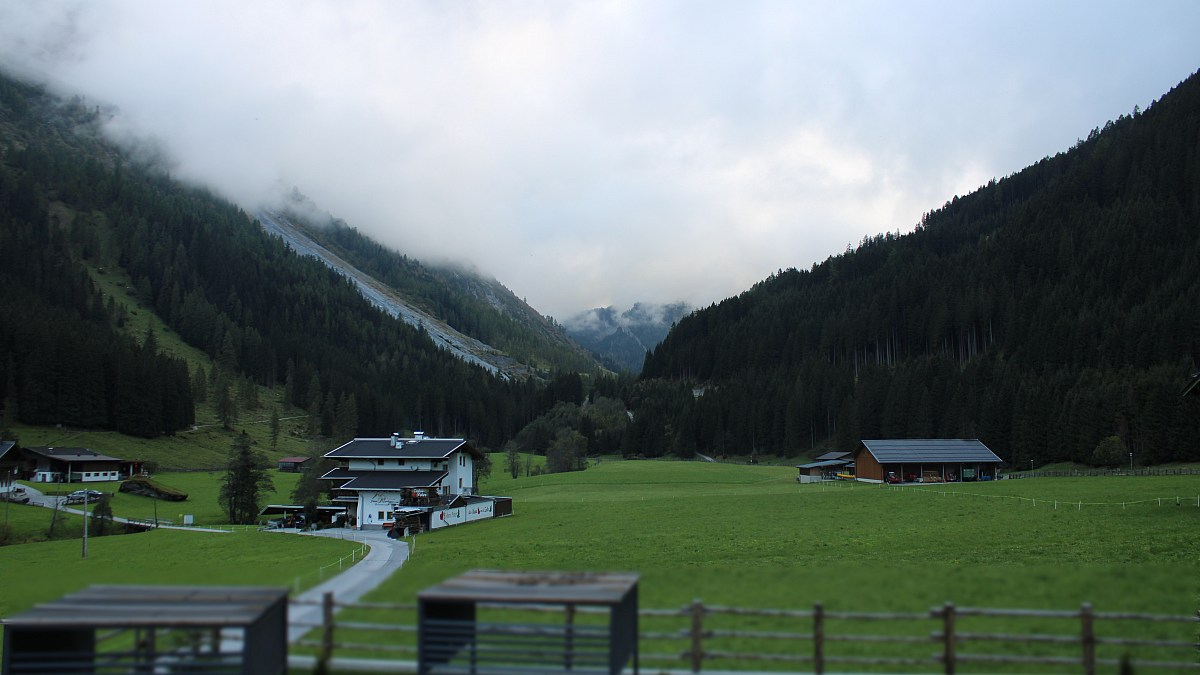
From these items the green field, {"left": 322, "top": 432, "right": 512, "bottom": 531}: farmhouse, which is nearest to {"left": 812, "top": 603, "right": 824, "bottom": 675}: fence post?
the green field

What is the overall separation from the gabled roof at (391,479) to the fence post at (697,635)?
61958 millimetres

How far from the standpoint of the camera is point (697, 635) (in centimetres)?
1375

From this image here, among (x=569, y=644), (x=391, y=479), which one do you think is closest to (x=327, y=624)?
(x=569, y=644)

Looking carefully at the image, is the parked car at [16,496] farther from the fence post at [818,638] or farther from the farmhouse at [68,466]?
the fence post at [818,638]

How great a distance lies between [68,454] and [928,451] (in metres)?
114

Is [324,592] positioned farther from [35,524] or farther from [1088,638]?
[35,524]

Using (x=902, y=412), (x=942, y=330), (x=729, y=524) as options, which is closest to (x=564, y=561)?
(x=729, y=524)

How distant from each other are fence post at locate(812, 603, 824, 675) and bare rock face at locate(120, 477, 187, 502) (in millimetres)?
87383

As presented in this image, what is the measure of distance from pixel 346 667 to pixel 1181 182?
250 meters

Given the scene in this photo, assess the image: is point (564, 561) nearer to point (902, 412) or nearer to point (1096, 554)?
point (1096, 554)

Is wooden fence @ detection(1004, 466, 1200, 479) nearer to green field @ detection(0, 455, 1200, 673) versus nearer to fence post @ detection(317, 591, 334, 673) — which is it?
green field @ detection(0, 455, 1200, 673)

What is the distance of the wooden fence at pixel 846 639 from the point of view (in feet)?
44.0

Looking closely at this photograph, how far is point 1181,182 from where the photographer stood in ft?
648

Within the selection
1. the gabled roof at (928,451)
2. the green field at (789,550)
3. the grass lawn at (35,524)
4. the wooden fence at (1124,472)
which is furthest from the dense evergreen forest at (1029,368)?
the grass lawn at (35,524)
